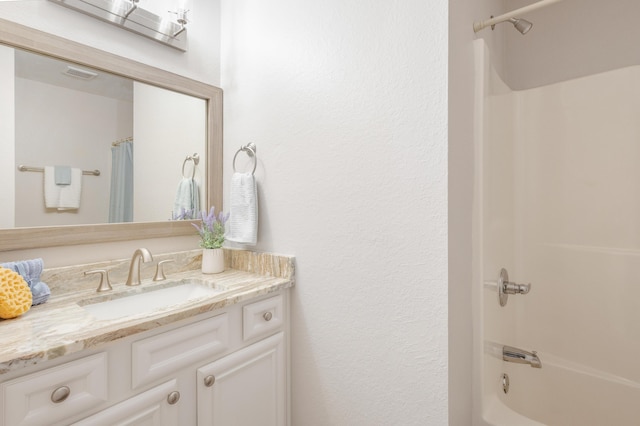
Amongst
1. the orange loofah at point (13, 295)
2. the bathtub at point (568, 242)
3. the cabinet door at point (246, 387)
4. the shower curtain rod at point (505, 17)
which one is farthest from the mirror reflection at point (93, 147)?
the bathtub at point (568, 242)

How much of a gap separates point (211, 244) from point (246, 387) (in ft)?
2.06

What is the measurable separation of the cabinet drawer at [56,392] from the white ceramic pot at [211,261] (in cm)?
67

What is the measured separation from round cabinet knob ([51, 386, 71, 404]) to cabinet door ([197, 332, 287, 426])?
364 millimetres

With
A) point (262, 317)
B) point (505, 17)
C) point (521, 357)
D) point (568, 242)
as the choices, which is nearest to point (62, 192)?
point (262, 317)

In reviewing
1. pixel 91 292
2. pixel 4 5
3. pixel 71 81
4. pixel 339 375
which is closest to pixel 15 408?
pixel 91 292

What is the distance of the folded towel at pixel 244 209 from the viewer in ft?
4.84

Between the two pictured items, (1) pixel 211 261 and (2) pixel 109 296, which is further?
(1) pixel 211 261

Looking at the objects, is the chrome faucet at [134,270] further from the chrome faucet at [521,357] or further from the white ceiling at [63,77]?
the chrome faucet at [521,357]

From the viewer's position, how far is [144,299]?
4.19 feet

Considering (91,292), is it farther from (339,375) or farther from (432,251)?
(432,251)

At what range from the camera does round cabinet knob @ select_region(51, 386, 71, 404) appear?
76 centimetres

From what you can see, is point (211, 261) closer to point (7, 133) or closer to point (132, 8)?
point (7, 133)

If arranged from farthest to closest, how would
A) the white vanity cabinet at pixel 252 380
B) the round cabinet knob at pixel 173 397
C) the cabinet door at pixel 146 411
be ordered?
the white vanity cabinet at pixel 252 380 < the round cabinet knob at pixel 173 397 < the cabinet door at pixel 146 411

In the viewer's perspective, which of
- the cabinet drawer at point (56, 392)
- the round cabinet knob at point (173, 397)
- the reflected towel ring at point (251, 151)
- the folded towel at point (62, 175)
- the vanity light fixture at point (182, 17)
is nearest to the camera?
the cabinet drawer at point (56, 392)
